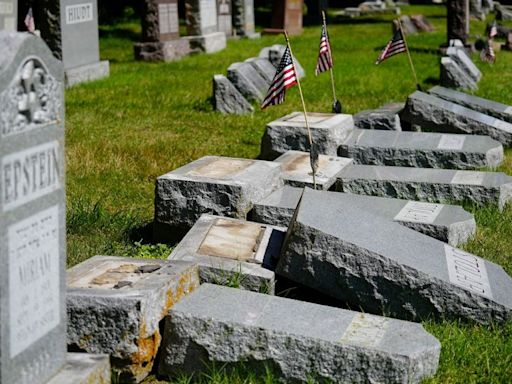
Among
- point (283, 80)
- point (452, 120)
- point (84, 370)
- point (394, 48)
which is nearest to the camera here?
point (84, 370)

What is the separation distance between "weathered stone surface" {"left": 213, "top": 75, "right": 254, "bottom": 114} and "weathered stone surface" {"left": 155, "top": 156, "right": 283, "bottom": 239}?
5195 millimetres

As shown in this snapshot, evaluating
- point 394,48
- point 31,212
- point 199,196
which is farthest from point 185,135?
point 31,212

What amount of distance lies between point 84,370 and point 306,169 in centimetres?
358

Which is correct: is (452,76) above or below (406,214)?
above

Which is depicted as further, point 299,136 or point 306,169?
point 299,136

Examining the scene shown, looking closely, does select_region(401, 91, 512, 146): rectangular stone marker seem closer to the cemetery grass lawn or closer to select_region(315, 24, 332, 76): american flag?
the cemetery grass lawn

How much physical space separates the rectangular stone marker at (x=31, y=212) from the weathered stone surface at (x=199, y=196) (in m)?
2.35

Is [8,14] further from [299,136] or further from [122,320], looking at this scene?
[122,320]

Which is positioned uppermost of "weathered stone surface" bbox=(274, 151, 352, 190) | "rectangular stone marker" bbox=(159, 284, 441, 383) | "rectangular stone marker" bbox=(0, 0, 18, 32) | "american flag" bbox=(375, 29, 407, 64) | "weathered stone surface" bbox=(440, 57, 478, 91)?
"rectangular stone marker" bbox=(0, 0, 18, 32)

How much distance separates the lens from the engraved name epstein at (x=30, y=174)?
123 inches

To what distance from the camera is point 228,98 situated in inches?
448

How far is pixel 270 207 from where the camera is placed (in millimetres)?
5879

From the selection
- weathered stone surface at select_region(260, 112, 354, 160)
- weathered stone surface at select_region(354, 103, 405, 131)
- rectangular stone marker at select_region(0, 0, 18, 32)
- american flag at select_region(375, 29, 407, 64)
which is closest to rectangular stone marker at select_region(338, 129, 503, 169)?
weathered stone surface at select_region(260, 112, 354, 160)

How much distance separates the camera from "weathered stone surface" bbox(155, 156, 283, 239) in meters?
5.88
